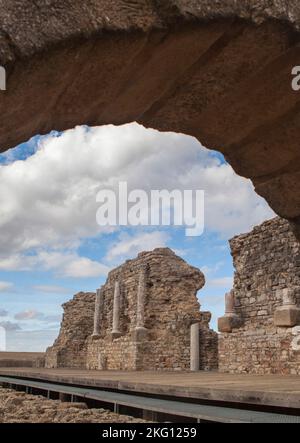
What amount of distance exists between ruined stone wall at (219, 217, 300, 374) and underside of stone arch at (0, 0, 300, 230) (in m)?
8.46

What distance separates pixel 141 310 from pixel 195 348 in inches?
120

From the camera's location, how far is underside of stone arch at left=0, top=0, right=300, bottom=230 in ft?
7.40

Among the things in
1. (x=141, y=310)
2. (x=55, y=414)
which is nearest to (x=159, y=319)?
(x=141, y=310)

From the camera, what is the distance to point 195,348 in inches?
613

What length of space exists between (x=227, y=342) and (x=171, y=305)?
4.92 m

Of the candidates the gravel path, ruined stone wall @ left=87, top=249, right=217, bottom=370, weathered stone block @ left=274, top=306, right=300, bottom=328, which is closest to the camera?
the gravel path

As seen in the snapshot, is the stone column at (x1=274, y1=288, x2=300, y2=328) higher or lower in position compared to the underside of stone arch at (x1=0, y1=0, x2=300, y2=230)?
lower

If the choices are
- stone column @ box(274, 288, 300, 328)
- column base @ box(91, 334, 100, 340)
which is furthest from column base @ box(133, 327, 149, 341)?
stone column @ box(274, 288, 300, 328)

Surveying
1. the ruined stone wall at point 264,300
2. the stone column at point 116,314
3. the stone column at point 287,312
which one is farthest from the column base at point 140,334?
the stone column at point 287,312

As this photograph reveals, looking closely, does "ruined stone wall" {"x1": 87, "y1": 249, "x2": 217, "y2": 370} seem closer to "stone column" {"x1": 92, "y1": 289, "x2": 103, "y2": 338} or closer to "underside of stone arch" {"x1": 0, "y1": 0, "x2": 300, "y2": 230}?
"stone column" {"x1": 92, "y1": 289, "x2": 103, "y2": 338}

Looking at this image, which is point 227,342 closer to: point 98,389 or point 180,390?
point 98,389

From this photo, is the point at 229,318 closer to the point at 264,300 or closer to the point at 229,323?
the point at 229,323

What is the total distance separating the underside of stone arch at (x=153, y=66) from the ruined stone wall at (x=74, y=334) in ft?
68.0

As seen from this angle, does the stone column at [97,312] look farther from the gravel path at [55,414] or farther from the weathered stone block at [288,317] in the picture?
the gravel path at [55,414]
